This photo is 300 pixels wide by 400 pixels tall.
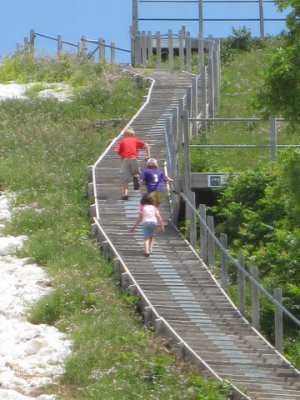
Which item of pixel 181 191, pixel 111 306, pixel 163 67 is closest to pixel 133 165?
pixel 181 191

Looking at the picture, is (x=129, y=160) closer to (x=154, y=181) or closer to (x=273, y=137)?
(x=154, y=181)

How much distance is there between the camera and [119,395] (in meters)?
27.1

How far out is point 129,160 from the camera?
37281 millimetres

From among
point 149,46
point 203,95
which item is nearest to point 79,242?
point 203,95

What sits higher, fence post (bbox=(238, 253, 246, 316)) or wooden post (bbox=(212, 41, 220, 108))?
wooden post (bbox=(212, 41, 220, 108))

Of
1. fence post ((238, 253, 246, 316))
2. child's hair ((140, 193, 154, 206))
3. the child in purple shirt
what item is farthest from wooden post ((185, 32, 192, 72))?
fence post ((238, 253, 246, 316))

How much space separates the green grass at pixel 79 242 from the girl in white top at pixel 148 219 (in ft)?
3.10

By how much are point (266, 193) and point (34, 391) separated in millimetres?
9571

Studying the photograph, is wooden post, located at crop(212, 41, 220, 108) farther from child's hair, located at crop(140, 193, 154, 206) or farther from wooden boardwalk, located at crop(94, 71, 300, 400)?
child's hair, located at crop(140, 193, 154, 206)

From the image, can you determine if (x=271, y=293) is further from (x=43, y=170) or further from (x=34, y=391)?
(x=43, y=170)

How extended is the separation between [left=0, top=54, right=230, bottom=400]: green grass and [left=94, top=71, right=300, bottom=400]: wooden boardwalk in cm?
42

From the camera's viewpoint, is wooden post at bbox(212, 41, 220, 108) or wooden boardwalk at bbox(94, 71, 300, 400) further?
wooden post at bbox(212, 41, 220, 108)

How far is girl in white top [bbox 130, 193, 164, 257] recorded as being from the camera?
33469 millimetres

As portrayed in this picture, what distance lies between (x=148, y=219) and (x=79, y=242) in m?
1.73
